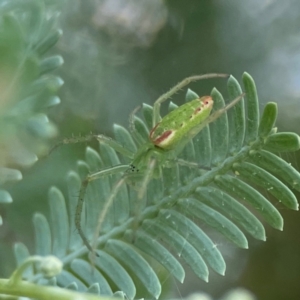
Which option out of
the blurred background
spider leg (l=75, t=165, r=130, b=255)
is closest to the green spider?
spider leg (l=75, t=165, r=130, b=255)

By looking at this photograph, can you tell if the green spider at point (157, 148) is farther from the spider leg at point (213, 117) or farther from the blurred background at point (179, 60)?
the blurred background at point (179, 60)

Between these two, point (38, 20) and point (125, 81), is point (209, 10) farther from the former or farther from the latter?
point (38, 20)

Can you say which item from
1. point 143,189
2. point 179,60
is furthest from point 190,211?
point 179,60

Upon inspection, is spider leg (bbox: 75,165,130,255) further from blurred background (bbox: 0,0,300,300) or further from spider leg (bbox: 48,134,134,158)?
blurred background (bbox: 0,0,300,300)

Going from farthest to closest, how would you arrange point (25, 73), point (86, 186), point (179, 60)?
1. point (179, 60)
2. point (86, 186)
3. point (25, 73)

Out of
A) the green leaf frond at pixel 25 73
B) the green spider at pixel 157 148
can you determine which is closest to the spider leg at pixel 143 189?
the green spider at pixel 157 148

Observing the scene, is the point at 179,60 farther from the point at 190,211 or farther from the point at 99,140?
the point at 190,211
